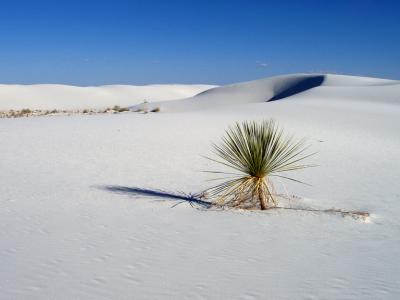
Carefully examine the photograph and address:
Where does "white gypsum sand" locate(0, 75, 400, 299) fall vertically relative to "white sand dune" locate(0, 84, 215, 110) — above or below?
below

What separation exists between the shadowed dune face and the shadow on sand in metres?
60.1

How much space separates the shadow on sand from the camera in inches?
370

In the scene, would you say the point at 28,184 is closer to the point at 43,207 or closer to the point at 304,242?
the point at 43,207

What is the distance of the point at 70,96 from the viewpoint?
96.1 m

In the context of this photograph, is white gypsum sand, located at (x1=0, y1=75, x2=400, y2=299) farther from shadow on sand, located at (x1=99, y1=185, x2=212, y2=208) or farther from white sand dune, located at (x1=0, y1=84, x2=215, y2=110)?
white sand dune, located at (x1=0, y1=84, x2=215, y2=110)

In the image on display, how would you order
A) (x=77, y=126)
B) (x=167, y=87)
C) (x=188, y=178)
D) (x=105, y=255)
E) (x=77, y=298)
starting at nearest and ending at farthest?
1. (x=77, y=298)
2. (x=105, y=255)
3. (x=188, y=178)
4. (x=77, y=126)
5. (x=167, y=87)

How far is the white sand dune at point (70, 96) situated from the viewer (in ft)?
276

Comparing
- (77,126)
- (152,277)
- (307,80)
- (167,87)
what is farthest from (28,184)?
(167,87)

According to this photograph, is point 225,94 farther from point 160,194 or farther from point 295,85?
point 160,194

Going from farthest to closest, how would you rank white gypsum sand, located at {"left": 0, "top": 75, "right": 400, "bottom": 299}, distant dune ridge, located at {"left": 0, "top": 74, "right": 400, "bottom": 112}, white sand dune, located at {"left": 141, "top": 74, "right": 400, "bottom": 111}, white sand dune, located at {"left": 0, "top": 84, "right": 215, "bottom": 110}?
white sand dune, located at {"left": 0, "top": 84, "right": 215, "bottom": 110} < white sand dune, located at {"left": 141, "top": 74, "right": 400, "bottom": 111} < distant dune ridge, located at {"left": 0, "top": 74, "right": 400, "bottom": 112} < white gypsum sand, located at {"left": 0, "top": 75, "right": 400, "bottom": 299}

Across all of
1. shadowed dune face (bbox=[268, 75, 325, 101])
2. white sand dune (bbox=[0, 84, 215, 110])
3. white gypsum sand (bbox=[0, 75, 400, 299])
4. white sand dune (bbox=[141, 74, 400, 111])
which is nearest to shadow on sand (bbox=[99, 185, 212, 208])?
white gypsum sand (bbox=[0, 75, 400, 299])

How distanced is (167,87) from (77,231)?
12396 cm

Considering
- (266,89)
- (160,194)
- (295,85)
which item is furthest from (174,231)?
(266,89)

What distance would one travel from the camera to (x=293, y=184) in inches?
447
